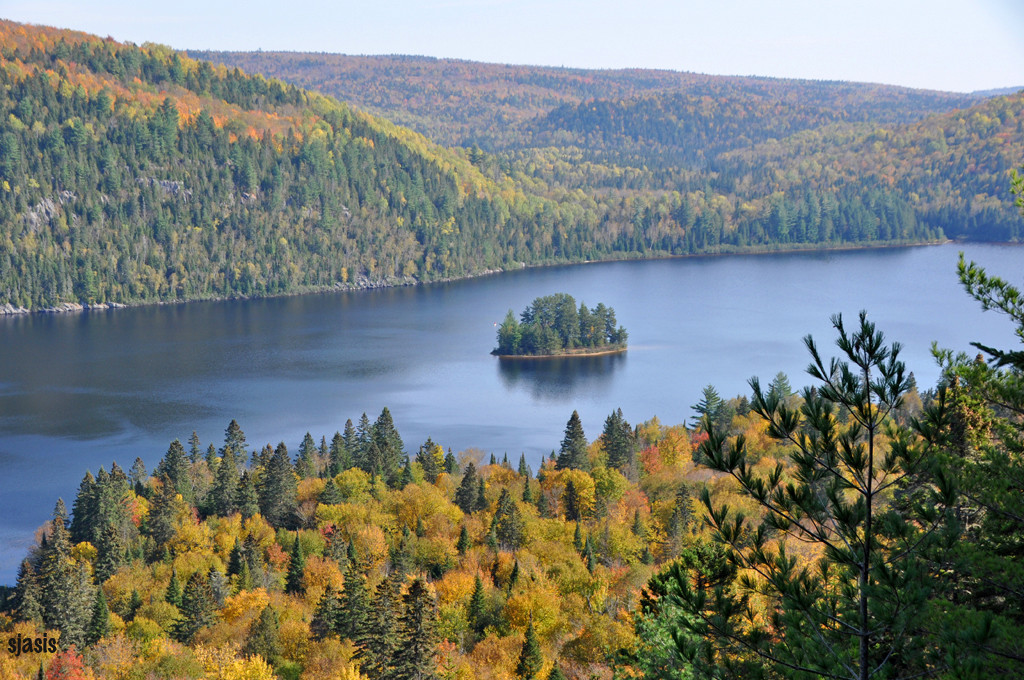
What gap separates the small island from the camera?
348ft

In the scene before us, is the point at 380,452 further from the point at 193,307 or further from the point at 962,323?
the point at 193,307

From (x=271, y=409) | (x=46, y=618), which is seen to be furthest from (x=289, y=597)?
(x=271, y=409)

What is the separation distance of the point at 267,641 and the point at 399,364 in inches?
2693

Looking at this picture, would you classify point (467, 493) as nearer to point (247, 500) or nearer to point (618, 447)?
point (247, 500)

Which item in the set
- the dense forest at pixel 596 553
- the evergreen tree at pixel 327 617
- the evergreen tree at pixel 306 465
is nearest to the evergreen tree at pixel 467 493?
the dense forest at pixel 596 553

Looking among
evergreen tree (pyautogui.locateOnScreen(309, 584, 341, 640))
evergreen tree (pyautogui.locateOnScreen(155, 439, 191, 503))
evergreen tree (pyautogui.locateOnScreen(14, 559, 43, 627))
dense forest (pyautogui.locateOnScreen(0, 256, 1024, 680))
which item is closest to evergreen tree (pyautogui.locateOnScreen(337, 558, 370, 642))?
dense forest (pyautogui.locateOnScreen(0, 256, 1024, 680))

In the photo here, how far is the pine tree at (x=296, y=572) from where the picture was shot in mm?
40531

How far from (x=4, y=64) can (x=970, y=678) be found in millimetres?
198118

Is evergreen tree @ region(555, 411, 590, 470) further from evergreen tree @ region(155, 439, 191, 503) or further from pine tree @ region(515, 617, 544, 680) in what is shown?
pine tree @ region(515, 617, 544, 680)

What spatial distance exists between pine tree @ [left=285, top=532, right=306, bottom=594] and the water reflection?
46.1 m

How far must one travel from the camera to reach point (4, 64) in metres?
174

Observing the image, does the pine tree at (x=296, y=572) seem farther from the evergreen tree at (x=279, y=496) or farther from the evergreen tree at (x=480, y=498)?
the evergreen tree at (x=480, y=498)

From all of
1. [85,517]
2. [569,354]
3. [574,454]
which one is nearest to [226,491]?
[85,517]

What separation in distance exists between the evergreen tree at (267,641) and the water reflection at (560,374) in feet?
179
